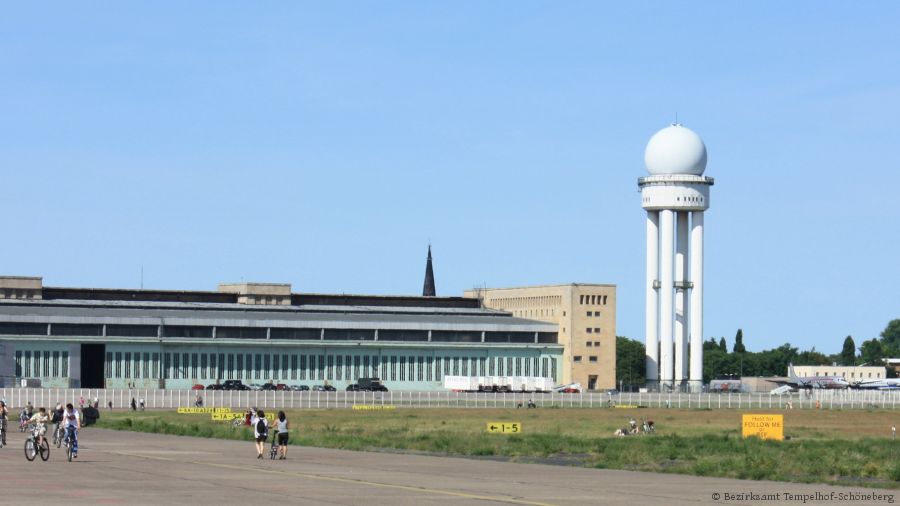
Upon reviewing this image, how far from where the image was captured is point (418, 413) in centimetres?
10762

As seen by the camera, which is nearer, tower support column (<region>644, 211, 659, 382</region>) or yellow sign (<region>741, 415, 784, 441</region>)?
yellow sign (<region>741, 415, 784, 441</region>)

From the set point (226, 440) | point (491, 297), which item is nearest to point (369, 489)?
point (226, 440)

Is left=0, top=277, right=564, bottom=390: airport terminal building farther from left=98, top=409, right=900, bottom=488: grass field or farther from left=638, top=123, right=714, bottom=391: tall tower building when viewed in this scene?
left=98, top=409, right=900, bottom=488: grass field

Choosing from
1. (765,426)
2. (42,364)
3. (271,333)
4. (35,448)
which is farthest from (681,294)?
(35,448)

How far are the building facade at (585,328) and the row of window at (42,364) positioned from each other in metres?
56.5

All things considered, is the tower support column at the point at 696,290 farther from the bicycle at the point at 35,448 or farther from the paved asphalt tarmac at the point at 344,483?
the bicycle at the point at 35,448

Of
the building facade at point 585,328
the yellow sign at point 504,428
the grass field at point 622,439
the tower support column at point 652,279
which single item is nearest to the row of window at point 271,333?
the building facade at point 585,328

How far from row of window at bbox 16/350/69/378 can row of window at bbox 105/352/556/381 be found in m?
4.31

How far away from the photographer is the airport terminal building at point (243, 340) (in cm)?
14812

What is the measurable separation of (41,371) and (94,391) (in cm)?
2968

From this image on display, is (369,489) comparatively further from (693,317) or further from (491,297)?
(491,297)

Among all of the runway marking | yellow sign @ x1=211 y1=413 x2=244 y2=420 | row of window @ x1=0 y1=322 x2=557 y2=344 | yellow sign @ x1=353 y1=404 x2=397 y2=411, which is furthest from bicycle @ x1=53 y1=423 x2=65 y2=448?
row of window @ x1=0 y1=322 x2=557 y2=344

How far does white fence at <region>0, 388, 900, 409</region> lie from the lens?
115562 mm

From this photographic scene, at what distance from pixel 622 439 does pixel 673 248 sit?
9148cm
